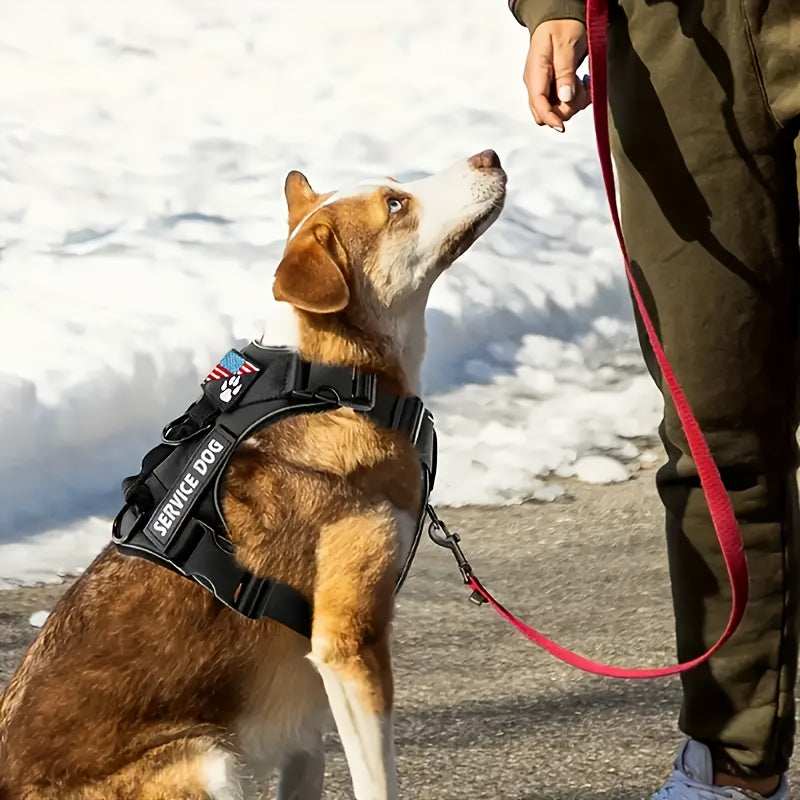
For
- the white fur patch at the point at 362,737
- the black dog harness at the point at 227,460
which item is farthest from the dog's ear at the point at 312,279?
the white fur patch at the point at 362,737

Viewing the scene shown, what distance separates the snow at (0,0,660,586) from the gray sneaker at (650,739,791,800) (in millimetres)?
2428

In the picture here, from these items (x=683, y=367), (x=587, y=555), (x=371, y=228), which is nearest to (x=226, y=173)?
(x=587, y=555)

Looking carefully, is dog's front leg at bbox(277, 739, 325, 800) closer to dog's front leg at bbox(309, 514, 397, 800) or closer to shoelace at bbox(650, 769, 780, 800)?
dog's front leg at bbox(309, 514, 397, 800)

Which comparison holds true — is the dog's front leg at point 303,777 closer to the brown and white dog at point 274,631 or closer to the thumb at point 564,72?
the brown and white dog at point 274,631

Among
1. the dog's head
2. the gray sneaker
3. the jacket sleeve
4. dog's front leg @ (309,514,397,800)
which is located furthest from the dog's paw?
the gray sneaker

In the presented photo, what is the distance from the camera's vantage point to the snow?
5.62 metres

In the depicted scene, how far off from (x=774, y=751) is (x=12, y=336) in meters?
4.59

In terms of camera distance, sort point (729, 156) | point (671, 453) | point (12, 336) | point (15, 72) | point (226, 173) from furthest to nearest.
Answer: point (15, 72)
point (226, 173)
point (12, 336)
point (671, 453)
point (729, 156)

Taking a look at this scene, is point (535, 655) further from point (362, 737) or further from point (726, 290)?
point (726, 290)

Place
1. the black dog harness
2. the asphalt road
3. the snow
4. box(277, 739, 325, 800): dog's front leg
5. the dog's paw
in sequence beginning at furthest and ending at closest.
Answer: the snow → the asphalt road → box(277, 739, 325, 800): dog's front leg → the dog's paw → the black dog harness

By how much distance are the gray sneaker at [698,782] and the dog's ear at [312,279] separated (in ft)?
4.09

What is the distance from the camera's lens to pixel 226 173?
8734 mm

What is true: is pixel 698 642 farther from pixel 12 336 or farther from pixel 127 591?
pixel 12 336

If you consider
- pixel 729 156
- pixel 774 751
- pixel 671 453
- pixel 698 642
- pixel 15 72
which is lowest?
pixel 774 751
